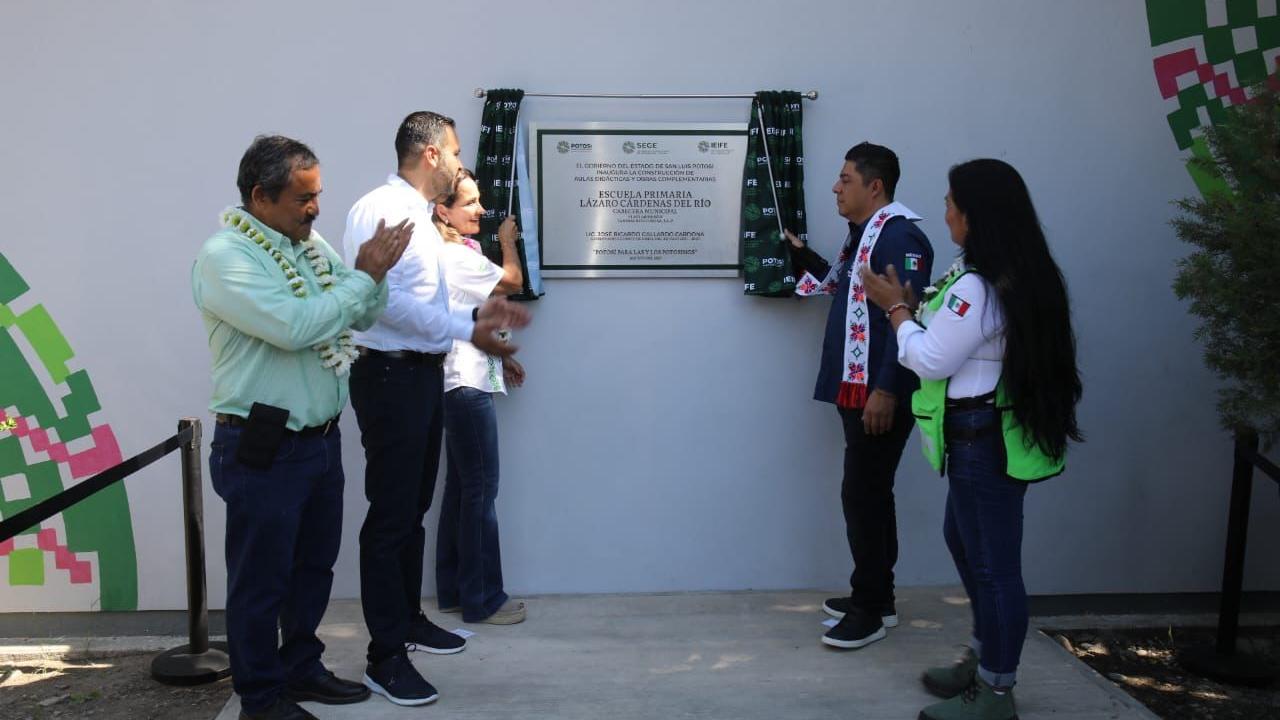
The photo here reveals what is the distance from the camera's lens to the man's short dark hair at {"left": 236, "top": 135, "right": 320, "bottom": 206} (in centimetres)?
314

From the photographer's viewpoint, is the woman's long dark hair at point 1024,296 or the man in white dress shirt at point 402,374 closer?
the woman's long dark hair at point 1024,296

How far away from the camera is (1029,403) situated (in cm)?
315

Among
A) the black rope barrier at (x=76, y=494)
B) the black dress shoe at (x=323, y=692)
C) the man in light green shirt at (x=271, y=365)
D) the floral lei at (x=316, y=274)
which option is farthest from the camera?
the black dress shoe at (x=323, y=692)

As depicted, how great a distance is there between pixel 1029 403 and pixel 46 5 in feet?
13.7

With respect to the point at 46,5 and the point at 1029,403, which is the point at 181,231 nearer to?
Result: the point at 46,5

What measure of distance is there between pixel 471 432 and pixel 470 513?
0.34 meters

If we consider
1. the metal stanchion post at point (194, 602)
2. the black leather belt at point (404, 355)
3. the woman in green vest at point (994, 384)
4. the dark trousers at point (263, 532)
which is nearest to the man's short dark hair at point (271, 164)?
the black leather belt at point (404, 355)

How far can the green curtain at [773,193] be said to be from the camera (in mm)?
4480

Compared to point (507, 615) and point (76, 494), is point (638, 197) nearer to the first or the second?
point (507, 615)

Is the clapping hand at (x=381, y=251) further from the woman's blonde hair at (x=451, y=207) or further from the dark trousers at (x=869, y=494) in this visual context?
the dark trousers at (x=869, y=494)

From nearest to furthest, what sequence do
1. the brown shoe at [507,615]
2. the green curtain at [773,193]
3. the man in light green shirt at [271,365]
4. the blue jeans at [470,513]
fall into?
the man in light green shirt at [271,365], the blue jeans at [470,513], the brown shoe at [507,615], the green curtain at [773,193]

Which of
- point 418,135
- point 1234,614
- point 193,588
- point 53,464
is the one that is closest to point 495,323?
point 418,135

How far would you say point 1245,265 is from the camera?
368cm

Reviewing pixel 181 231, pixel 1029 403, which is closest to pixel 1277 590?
pixel 1029 403
